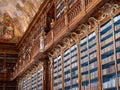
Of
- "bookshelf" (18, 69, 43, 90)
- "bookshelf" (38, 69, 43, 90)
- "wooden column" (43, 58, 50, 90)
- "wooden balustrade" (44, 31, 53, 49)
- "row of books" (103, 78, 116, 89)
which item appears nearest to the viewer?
"row of books" (103, 78, 116, 89)

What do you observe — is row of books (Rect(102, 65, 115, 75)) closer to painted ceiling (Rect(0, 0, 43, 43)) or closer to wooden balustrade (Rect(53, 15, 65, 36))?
wooden balustrade (Rect(53, 15, 65, 36))

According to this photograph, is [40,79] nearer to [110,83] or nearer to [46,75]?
[46,75]

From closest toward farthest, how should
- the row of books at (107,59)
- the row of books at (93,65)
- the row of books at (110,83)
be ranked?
the row of books at (110,83), the row of books at (107,59), the row of books at (93,65)

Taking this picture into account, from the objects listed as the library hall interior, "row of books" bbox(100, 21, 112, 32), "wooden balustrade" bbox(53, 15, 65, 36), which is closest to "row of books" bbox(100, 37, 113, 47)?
the library hall interior

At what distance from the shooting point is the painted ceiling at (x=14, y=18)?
17375 mm

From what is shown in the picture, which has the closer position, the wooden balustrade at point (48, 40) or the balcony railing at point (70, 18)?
the balcony railing at point (70, 18)

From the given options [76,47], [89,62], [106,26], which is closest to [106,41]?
[106,26]

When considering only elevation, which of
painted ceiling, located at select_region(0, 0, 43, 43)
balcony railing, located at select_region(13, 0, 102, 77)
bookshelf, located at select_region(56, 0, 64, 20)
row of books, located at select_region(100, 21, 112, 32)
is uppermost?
painted ceiling, located at select_region(0, 0, 43, 43)

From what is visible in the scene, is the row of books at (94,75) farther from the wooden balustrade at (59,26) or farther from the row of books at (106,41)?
the wooden balustrade at (59,26)

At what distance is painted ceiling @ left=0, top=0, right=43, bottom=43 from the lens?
17375 mm

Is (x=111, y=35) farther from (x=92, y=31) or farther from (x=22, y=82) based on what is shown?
(x=22, y=82)

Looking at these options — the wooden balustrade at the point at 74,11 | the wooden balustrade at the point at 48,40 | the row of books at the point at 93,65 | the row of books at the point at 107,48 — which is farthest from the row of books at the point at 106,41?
the wooden balustrade at the point at 48,40

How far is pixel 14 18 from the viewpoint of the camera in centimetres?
1967

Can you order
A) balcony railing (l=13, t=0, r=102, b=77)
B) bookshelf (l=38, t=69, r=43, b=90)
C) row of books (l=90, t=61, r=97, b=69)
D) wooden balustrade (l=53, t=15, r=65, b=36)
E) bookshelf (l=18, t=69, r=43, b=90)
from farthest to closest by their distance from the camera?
bookshelf (l=18, t=69, r=43, b=90)
bookshelf (l=38, t=69, r=43, b=90)
wooden balustrade (l=53, t=15, r=65, b=36)
row of books (l=90, t=61, r=97, b=69)
balcony railing (l=13, t=0, r=102, b=77)
